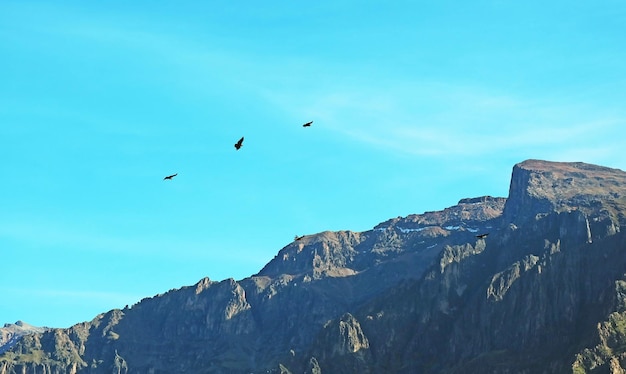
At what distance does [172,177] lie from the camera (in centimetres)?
17200

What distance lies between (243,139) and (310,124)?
599 inches

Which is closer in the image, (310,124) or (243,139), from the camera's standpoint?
(243,139)

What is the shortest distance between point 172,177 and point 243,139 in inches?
629

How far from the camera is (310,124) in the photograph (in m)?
174

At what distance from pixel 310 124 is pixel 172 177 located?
21893 mm

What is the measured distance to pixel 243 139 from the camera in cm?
16175
